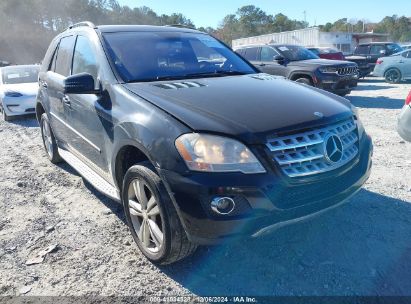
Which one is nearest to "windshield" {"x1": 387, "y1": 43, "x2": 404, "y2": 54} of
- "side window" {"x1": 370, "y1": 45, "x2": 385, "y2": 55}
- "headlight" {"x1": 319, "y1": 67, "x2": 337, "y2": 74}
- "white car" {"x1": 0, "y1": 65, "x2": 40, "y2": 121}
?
"side window" {"x1": 370, "y1": 45, "x2": 385, "y2": 55}

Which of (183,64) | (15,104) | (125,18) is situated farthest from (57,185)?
(125,18)

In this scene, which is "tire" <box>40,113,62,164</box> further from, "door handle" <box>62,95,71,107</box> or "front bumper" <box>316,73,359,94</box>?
"front bumper" <box>316,73,359,94</box>

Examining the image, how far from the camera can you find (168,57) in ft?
11.8

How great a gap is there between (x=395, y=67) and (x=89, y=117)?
13921mm

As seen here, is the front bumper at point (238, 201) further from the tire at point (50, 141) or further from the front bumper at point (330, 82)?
the front bumper at point (330, 82)

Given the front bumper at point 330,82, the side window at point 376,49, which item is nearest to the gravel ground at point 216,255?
the front bumper at point 330,82

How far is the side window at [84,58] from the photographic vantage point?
347 centimetres

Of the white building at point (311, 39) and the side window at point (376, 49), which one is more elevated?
the white building at point (311, 39)

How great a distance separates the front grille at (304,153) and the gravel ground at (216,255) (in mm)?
736

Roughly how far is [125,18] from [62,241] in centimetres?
5591

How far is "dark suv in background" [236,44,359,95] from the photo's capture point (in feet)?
31.5

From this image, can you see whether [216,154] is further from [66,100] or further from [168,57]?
[66,100]

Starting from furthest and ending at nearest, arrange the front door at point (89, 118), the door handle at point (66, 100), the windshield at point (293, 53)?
the windshield at point (293, 53) < the door handle at point (66, 100) < the front door at point (89, 118)

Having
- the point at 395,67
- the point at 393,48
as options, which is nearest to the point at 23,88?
the point at 395,67
